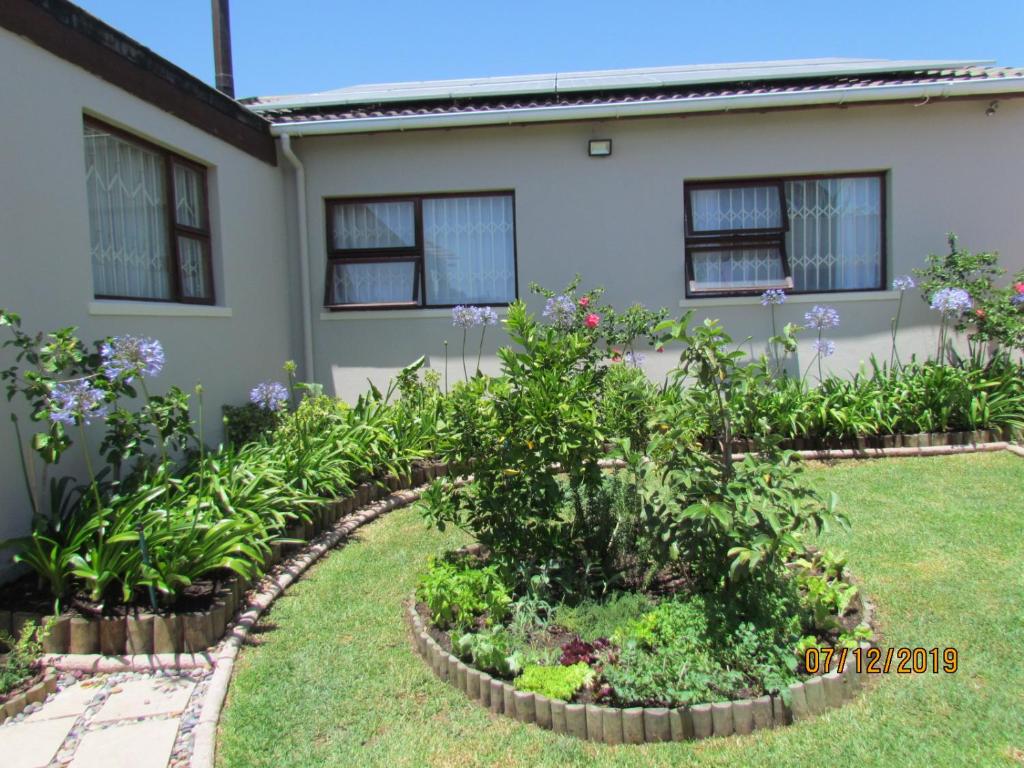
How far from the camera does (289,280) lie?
8445 millimetres

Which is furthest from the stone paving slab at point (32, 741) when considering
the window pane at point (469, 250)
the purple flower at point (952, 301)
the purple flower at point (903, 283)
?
the purple flower at point (903, 283)

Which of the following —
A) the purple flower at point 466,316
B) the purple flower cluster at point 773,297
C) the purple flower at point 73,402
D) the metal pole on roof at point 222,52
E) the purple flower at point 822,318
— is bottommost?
the purple flower at point 73,402

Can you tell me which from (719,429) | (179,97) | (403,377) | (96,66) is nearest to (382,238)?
(403,377)

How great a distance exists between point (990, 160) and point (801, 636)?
6979 mm

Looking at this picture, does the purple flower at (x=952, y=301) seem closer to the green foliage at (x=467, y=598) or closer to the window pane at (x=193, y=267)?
the green foliage at (x=467, y=598)

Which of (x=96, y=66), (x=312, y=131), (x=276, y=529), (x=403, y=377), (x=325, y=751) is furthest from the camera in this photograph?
Result: (x=312, y=131)

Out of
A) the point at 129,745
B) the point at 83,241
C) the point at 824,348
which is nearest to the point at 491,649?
the point at 129,745

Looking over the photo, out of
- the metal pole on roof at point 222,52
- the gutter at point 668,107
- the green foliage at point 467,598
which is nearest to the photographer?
the green foliage at point 467,598

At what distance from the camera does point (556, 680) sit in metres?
3.04

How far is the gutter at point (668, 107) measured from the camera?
7.39 metres

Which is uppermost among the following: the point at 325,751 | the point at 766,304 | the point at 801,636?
the point at 766,304

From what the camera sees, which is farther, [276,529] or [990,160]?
[990,160]

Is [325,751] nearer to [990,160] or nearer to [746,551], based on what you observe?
[746,551]

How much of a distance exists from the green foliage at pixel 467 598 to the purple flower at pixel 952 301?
583 centimetres
